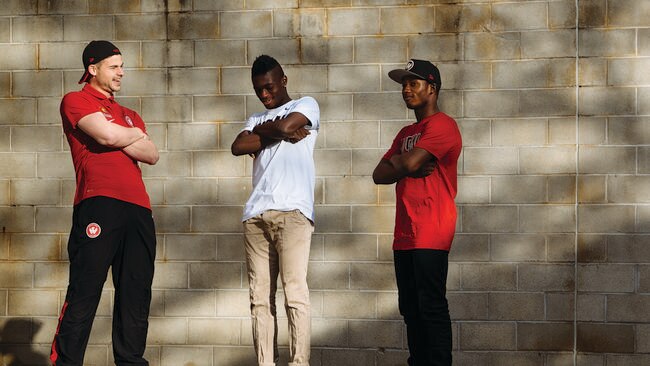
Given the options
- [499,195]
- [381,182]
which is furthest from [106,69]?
[499,195]

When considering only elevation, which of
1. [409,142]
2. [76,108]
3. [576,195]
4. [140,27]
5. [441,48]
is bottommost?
[576,195]

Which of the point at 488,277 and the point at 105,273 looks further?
the point at 488,277

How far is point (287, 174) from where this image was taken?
5.78m

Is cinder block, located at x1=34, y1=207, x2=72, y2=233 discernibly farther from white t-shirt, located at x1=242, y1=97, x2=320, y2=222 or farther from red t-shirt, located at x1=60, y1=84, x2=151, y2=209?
white t-shirt, located at x1=242, y1=97, x2=320, y2=222

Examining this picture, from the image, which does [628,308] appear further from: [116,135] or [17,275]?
[17,275]

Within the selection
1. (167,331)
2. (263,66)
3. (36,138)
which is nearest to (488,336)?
(167,331)

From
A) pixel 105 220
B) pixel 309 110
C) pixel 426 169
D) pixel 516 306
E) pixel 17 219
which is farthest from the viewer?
pixel 17 219

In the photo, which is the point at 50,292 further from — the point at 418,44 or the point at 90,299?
the point at 418,44

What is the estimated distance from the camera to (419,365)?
551cm

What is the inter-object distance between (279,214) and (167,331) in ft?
6.07

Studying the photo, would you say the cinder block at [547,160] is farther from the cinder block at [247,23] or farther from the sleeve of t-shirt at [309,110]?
the cinder block at [247,23]

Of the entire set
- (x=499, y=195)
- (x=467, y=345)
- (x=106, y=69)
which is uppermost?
(x=106, y=69)

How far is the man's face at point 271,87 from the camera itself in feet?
19.4

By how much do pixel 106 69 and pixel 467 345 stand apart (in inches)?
116
